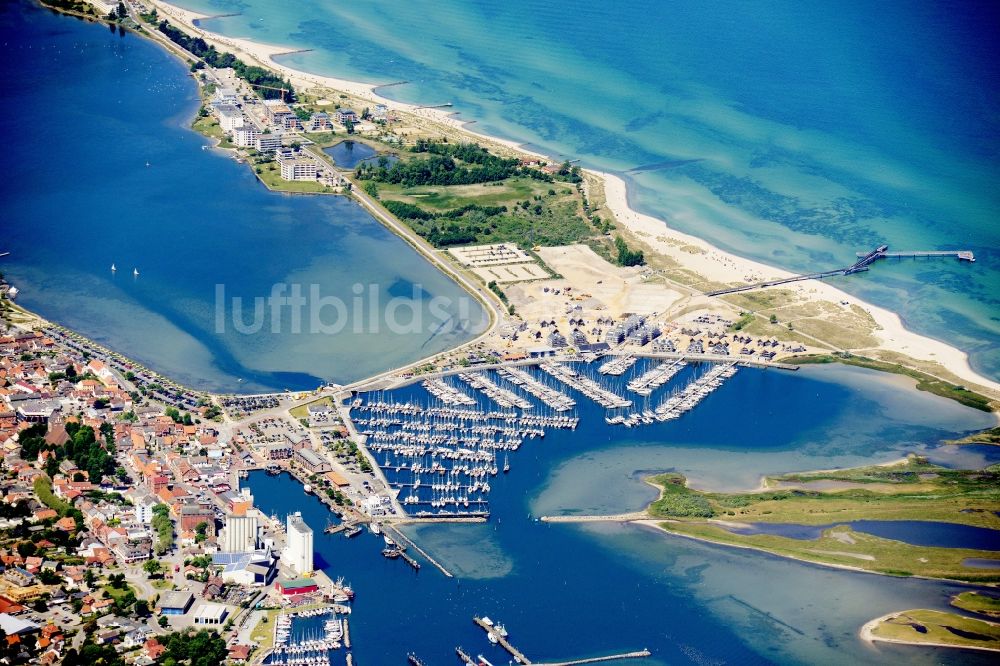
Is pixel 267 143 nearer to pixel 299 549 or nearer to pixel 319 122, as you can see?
pixel 319 122

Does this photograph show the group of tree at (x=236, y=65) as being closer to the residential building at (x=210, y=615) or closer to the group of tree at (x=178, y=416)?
the group of tree at (x=178, y=416)

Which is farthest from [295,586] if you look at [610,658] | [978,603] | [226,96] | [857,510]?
[226,96]

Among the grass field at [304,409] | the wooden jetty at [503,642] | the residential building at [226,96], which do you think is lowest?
the wooden jetty at [503,642]

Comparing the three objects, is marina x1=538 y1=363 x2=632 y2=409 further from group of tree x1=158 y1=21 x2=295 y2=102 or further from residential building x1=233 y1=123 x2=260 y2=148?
group of tree x1=158 y1=21 x2=295 y2=102

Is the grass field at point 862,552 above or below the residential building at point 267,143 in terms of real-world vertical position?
below

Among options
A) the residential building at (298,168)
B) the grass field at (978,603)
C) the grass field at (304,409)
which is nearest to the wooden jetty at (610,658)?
the grass field at (978,603)

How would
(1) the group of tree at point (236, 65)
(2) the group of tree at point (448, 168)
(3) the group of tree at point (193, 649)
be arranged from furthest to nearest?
(1) the group of tree at point (236, 65), (2) the group of tree at point (448, 168), (3) the group of tree at point (193, 649)

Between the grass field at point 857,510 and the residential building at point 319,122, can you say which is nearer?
the grass field at point 857,510

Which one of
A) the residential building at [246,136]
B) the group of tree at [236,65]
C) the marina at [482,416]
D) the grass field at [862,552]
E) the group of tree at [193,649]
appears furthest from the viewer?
the group of tree at [236,65]

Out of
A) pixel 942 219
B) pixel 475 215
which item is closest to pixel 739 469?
pixel 475 215
